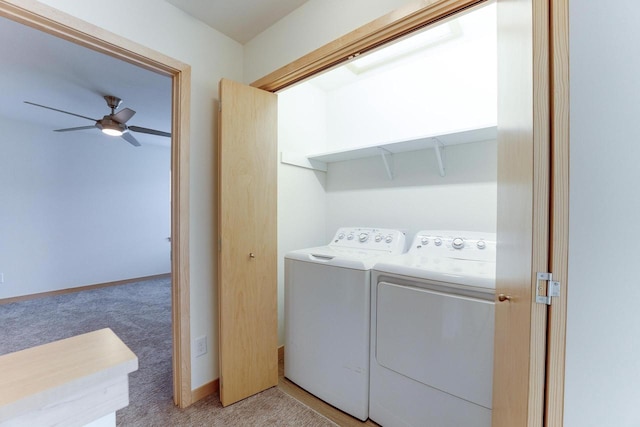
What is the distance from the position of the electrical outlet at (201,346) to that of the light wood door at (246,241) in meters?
0.16

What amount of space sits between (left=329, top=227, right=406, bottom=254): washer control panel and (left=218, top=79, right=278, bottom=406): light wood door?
60cm

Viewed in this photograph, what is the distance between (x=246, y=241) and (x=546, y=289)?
5.00 feet

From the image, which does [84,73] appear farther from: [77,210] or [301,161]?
[77,210]

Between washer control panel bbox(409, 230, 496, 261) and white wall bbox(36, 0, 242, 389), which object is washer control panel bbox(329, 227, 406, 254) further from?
white wall bbox(36, 0, 242, 389)

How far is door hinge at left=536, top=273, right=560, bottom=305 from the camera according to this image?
555 millimetres

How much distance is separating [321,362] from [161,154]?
487 cm

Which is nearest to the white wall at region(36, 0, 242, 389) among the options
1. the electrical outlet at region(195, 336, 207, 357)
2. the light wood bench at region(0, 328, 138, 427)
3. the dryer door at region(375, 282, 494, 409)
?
the electrical outlet at region(195, 336, 207, 357)

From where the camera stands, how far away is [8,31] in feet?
5.91

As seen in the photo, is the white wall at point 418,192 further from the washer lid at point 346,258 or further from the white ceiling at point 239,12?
the white ceiling at point 239,12

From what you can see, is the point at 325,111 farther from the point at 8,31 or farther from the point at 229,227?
the point at 8,31

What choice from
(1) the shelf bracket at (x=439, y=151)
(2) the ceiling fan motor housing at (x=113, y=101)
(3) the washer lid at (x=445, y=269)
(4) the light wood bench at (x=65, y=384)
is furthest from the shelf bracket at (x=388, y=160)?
(2) the ceiling fan motor housing at (x=113, y=101)

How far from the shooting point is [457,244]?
5.34 ft

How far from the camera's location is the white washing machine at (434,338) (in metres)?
1.16

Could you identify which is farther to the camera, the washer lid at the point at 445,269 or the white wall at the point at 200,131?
the white wall at the point at 200,131
